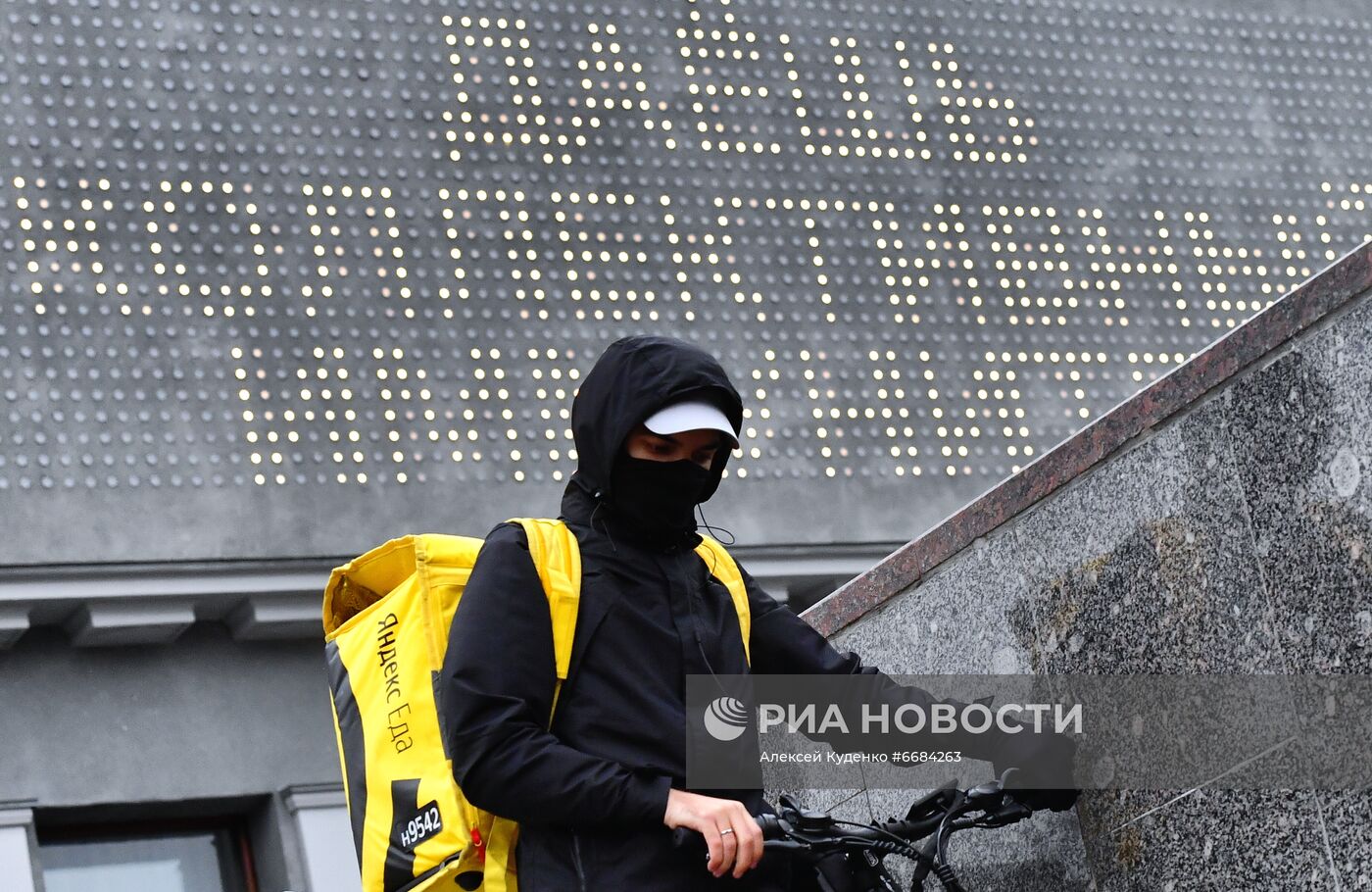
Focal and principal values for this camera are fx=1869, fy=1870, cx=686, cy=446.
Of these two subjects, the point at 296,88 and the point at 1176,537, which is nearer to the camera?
the point at 1176,537

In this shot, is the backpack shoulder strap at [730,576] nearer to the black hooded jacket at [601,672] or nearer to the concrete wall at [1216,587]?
the black hooded jacket at [601,672]

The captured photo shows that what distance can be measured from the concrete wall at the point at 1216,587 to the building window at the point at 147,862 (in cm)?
1023

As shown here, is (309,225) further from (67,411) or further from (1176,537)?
(1176,537)

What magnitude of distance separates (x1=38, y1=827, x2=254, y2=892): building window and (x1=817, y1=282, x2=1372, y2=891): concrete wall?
33.6ft

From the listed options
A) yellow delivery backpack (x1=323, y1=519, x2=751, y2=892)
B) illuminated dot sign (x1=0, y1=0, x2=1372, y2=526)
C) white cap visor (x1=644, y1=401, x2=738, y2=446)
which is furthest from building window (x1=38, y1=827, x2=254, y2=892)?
white cap visor (x1=644, y1=401, x2=738, y2=446)

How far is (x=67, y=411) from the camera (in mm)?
13586

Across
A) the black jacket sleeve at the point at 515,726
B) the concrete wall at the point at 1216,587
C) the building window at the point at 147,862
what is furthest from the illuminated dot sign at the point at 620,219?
the black jacket sleeve at the point at 515,726

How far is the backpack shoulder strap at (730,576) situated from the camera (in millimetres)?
4031

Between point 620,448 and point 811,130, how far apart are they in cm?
1354

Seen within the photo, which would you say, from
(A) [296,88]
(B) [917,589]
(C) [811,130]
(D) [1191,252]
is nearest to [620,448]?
(B) [917,589]

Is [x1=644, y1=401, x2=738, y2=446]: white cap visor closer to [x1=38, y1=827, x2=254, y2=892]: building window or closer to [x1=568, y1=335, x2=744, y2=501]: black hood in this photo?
[x1=568, y1=335, x2=744, y2=501]: black hood

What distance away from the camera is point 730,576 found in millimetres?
4090

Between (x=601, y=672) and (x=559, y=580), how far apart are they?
20 cm

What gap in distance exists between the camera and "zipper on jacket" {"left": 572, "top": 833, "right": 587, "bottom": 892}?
347 centimetres
